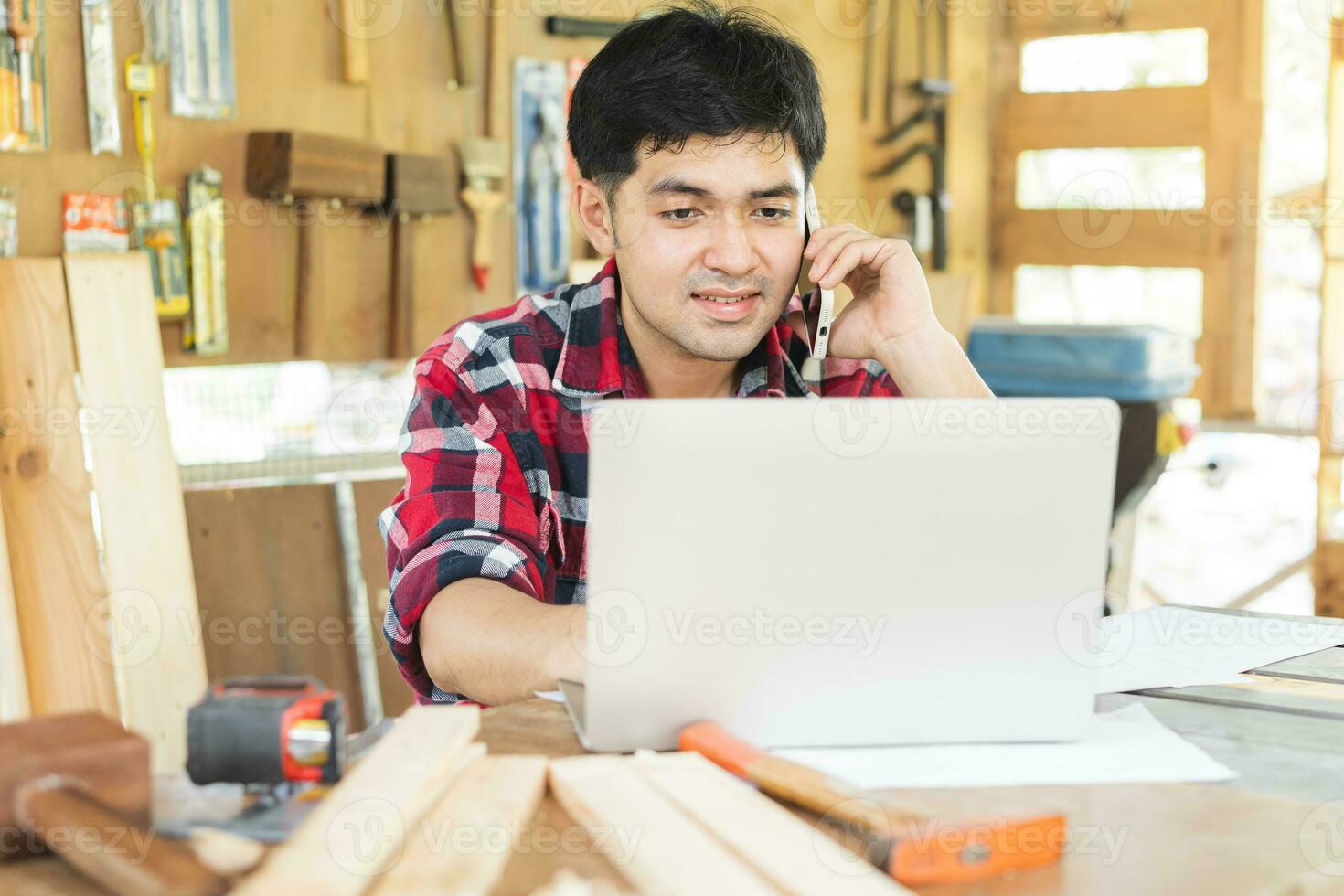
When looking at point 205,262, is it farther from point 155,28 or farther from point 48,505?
point 48,505

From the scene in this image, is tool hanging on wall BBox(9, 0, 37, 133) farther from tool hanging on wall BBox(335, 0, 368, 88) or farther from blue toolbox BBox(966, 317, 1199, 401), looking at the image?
blue toolbox BBox(966, 317, 1199, 401)

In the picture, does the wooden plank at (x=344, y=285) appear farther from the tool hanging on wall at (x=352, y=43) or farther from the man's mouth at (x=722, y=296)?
the man's mouth at (x=722, y=296)

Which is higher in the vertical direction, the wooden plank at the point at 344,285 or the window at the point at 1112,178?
the window at the point at 1112,178

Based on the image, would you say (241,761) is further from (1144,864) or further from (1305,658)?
(1305,658)

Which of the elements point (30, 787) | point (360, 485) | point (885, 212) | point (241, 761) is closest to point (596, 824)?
point (241, 761)

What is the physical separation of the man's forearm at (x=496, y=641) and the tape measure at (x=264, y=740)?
32cm

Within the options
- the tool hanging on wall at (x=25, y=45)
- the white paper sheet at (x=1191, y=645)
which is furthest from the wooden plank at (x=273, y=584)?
the white paper sheet at (x=1191, y=645)

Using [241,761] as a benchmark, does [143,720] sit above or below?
below

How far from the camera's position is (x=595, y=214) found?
179 centimetres

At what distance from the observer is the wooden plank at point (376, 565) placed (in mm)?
2795

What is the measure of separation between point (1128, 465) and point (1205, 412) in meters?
0.92

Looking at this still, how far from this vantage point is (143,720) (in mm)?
2217

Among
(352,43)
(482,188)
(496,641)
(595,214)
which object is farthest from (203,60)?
(496,641)

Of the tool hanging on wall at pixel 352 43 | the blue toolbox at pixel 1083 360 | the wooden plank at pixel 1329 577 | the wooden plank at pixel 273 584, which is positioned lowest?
the wooden plank at pixel 1329 577
